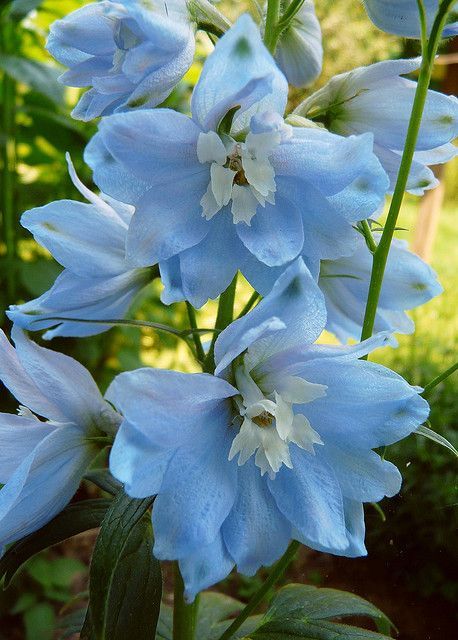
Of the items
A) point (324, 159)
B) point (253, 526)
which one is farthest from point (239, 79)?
point (253, 526)

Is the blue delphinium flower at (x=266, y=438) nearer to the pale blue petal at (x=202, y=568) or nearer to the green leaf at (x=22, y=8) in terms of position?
the pale blue petal at (x=202, y=568)

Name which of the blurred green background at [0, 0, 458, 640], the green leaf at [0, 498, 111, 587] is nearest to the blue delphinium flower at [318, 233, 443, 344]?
the blurred green background at [0, 0, 458, 640]

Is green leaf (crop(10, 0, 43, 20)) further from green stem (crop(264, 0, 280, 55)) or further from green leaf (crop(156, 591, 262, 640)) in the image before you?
green leaf (crop(156, 591, 262, 640))

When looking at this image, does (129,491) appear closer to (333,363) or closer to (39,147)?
(333,363)

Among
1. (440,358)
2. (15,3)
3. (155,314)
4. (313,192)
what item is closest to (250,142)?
(313,192)

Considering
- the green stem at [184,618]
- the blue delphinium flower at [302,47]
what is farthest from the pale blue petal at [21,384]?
the blue delphinium flower at [302,47]
